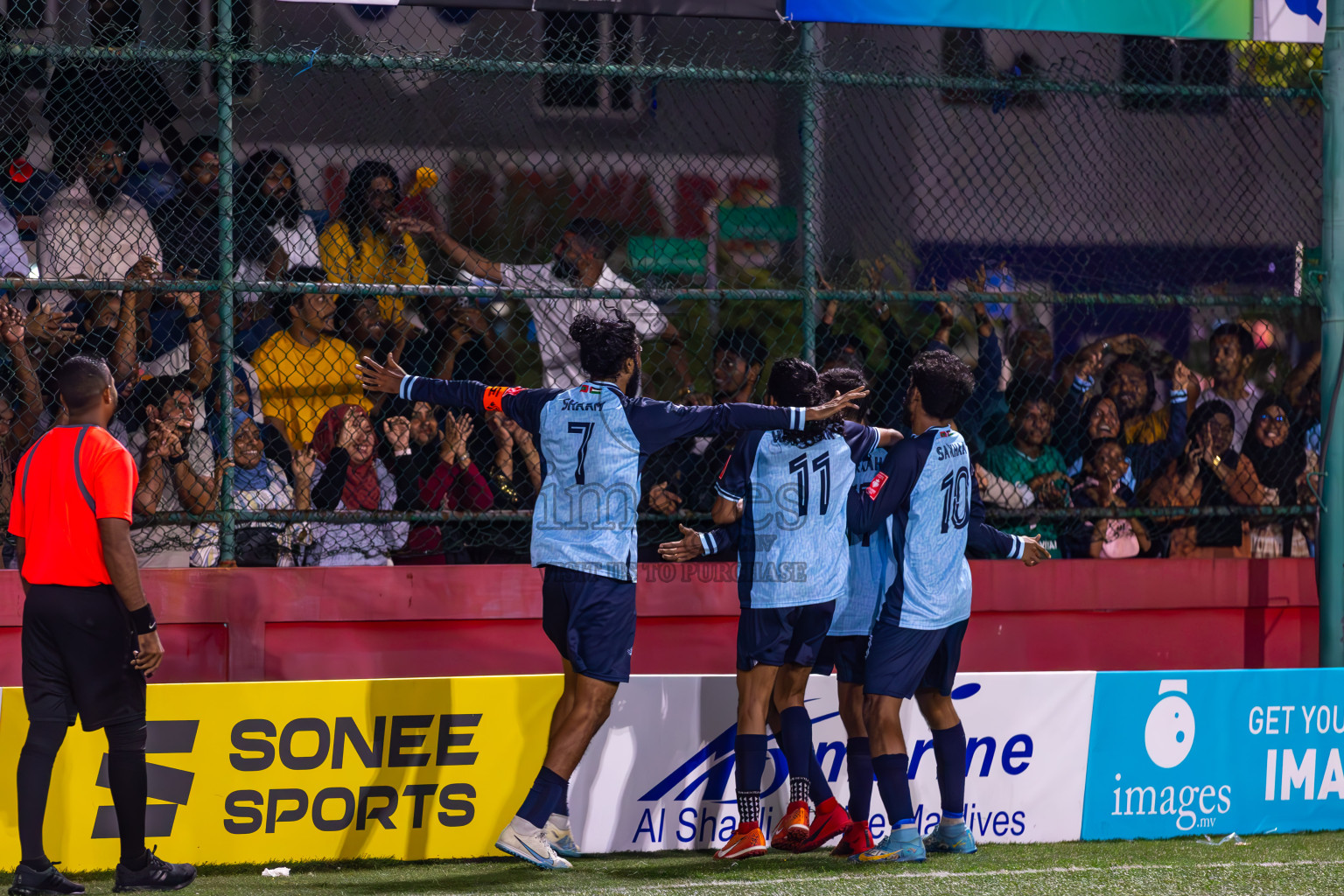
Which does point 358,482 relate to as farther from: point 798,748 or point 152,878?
point 798,748

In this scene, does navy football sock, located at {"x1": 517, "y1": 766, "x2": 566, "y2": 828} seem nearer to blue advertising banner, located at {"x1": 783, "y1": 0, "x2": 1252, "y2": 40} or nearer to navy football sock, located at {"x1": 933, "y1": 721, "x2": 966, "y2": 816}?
navy football sock, located at {"x1": 933, "y1": 721, "x2": 966, "y2": 816}

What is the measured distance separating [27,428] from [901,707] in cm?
404

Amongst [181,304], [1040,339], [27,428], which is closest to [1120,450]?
[1040,339]

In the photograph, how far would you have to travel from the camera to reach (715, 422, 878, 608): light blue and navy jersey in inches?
205

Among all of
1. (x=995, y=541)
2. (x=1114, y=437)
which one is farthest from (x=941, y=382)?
(x=1114, y=437)

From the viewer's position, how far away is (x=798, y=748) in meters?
5.23

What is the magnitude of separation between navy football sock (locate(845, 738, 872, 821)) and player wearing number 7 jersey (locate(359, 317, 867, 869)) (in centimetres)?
98

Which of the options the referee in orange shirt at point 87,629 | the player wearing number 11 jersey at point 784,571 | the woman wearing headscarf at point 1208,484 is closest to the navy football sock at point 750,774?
the player wearing number 11 jersey at point 784,571

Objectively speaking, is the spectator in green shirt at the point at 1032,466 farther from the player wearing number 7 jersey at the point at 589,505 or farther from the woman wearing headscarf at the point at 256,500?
the woman wearing headscarf at the point at 256,500

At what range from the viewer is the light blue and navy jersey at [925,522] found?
17.0ft

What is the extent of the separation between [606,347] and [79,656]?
2.12 meters

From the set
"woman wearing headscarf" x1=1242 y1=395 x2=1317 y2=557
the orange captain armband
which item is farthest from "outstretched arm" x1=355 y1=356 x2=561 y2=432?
"woman wearing headscarf" x1=1242 y1=395 x2=1317 y2=557

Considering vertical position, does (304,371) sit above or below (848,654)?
above

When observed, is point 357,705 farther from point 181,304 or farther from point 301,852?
Result: point 181,304
